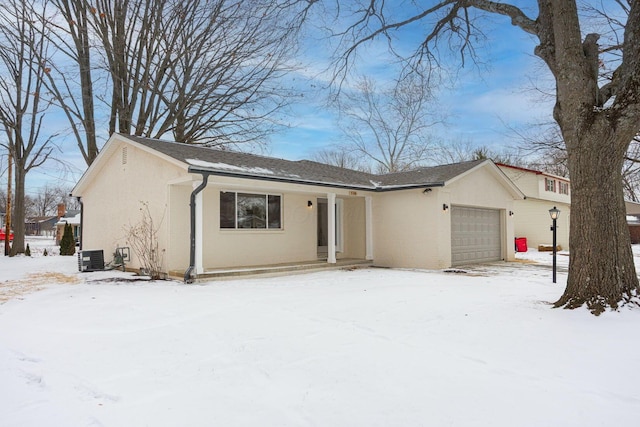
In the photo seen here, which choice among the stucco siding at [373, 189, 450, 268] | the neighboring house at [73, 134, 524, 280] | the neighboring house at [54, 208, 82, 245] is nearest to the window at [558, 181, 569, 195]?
the neighboring house at [73, 134, 524, 280]

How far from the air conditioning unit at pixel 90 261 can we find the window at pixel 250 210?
12.2 feet

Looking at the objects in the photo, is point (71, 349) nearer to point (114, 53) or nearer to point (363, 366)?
point (363, 366)

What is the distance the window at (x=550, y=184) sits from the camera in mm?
23798

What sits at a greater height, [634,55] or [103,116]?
[103,116]

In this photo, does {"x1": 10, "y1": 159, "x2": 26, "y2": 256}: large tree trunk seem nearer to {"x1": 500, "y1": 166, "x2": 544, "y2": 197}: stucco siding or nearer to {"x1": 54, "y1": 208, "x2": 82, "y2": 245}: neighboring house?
{"x1": 54, "y1": 208, "x2": 82, "y2": 245}: neighboring house

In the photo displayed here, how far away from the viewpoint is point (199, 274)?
909 centimetres

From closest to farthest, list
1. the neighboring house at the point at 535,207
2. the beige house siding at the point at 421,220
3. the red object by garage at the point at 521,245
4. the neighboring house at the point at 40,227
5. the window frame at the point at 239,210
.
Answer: the window frame at the point at 239,210
the beige house siding at the point at 421,220
the red object by garage at the point at 521,245
the neighboring house at the point at 535,207
the neighboring house at the point at 40,227

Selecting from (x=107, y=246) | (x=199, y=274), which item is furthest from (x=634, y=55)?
(x=107, y=246)

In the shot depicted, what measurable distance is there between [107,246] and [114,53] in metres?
9.49

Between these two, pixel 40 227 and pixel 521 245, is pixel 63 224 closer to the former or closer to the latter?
pixel 40 227

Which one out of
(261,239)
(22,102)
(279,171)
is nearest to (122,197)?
(261,239)

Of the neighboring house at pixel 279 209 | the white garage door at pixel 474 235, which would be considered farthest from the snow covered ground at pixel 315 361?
the white garage door at pixel 474 235

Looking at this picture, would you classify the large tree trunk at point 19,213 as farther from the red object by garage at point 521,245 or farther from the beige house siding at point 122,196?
the red object by garage at point 521,245

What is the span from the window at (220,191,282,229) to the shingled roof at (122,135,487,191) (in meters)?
0.92
